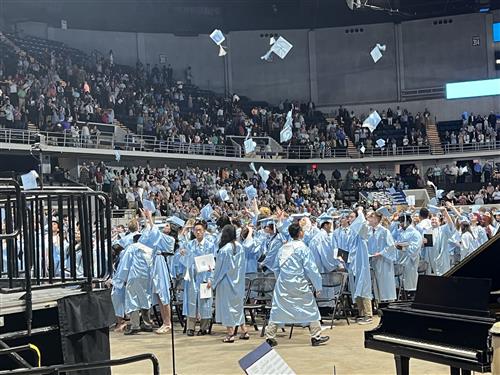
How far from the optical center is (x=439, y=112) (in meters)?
36.7

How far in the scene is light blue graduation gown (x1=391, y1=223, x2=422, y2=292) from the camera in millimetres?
12062

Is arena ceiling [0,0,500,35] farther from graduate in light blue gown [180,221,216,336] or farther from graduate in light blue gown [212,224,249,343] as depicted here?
graduate in light blue gown [212,224,249,343]

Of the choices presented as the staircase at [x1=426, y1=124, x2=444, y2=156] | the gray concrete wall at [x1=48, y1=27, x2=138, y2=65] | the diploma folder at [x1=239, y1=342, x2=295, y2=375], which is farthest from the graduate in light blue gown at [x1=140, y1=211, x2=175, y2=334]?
the staircase at [x1=426, y1=124, x2=444, y2=156]

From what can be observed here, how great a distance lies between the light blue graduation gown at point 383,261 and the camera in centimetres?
1145

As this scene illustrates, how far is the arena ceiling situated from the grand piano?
29.0 metres

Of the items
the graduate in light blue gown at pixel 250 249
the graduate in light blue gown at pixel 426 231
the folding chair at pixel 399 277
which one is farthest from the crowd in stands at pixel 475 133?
the graduate in light blue gown at pixel 250 249

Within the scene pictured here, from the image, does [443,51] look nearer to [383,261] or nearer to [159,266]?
[383,261]

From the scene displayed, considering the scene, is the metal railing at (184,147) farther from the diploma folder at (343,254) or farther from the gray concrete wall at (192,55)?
the diploma folder at (343,254)

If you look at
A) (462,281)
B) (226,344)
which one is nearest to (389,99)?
(226,344)

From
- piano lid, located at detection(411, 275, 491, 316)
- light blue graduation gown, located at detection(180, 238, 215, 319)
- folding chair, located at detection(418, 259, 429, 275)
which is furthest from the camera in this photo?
folding chair, located at detection(418, 259, 429, 275)

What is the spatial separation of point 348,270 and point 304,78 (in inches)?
1118

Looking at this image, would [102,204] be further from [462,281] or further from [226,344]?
[226,344]

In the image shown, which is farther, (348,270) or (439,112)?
(439,112)

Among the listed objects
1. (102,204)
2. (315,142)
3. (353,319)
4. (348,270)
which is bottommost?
→ (353,319)
